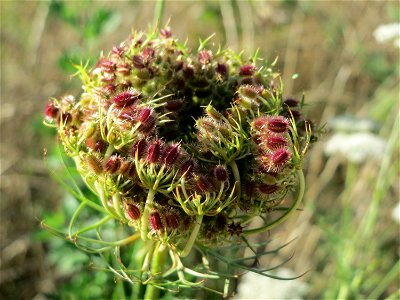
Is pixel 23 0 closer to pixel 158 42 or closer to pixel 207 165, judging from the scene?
pixel 158 42

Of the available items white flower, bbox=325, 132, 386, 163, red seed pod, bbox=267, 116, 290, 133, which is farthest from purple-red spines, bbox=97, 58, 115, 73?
white flower, bbox=325, 132, 386, 163

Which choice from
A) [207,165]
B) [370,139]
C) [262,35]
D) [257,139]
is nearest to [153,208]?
[207,165]

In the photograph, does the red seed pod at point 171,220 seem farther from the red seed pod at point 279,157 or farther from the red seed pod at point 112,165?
the red seed pod at point 279,157

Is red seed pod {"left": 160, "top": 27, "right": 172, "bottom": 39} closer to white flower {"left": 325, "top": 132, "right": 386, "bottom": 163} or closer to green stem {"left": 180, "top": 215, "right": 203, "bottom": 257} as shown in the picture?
green stem {"left": 180, "top": 215, "right": 203, "bottom": 257}

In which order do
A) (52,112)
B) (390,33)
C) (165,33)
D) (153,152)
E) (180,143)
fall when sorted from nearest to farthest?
(153,152) < (180,143) < (52,112) < (165,33) < (390,33)

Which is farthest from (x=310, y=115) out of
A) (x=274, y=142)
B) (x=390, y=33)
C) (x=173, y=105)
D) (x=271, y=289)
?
(x=274, y=142)

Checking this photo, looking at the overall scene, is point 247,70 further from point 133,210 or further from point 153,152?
point 133,210
